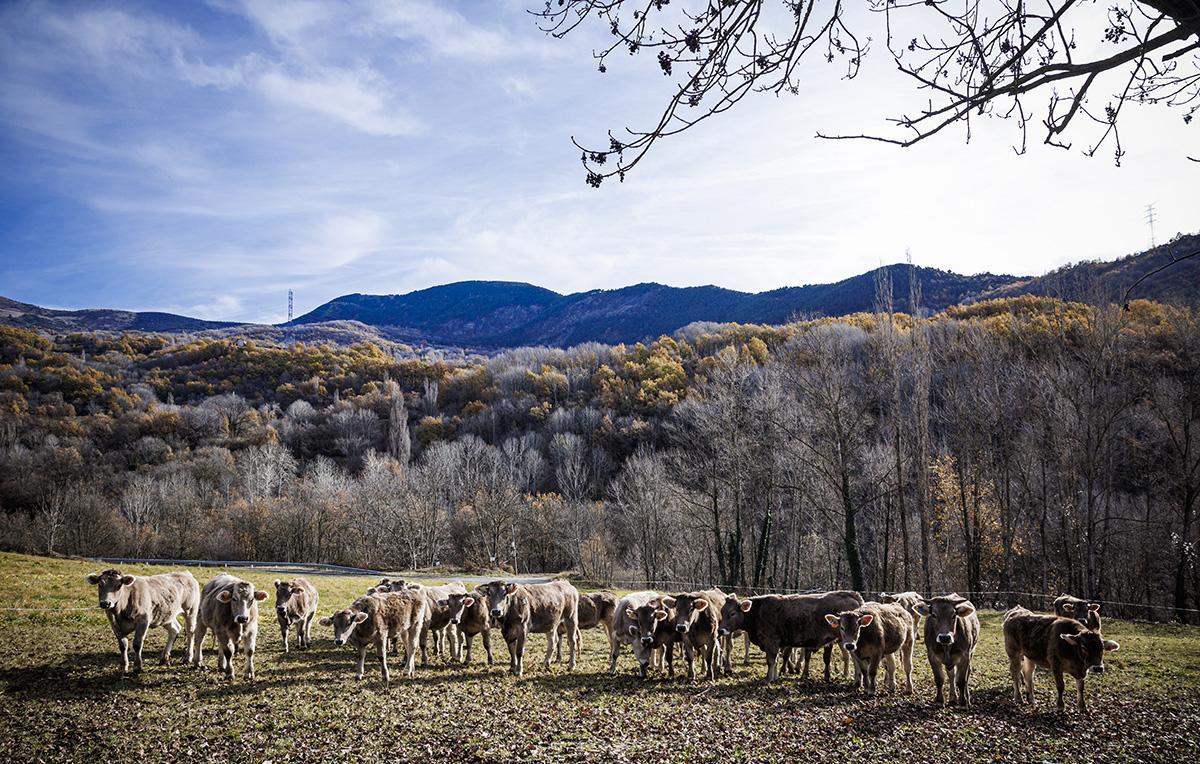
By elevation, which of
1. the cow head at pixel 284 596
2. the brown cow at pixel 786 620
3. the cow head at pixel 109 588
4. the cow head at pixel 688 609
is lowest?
the brown cow at pixel 786 620

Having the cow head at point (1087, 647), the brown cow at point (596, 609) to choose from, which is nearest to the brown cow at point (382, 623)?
the brown cow at point (596, 609)

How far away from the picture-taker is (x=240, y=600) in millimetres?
11688

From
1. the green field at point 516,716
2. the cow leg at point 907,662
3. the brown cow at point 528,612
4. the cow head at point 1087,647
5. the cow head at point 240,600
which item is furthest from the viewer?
the brown cow at point 528,612

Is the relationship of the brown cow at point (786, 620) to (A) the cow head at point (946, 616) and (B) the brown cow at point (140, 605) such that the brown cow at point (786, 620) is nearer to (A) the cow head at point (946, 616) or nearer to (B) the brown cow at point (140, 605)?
(A) the cow head at point (946, 616)

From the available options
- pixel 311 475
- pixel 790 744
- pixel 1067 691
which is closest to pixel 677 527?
pixel 1067 691

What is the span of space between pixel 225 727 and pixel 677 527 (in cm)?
4135

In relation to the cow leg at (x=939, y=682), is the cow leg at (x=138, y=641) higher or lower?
higher

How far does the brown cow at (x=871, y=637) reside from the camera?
11.8m

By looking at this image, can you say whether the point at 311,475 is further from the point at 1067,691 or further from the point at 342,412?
the point at 1067,691

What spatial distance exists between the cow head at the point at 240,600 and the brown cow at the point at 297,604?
216cm

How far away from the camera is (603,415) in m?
87.7

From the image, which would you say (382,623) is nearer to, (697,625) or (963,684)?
(697,625)

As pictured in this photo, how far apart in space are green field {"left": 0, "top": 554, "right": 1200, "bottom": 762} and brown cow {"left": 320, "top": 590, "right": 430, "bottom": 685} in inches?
17.8

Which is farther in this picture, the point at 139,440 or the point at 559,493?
the point at 139,440
